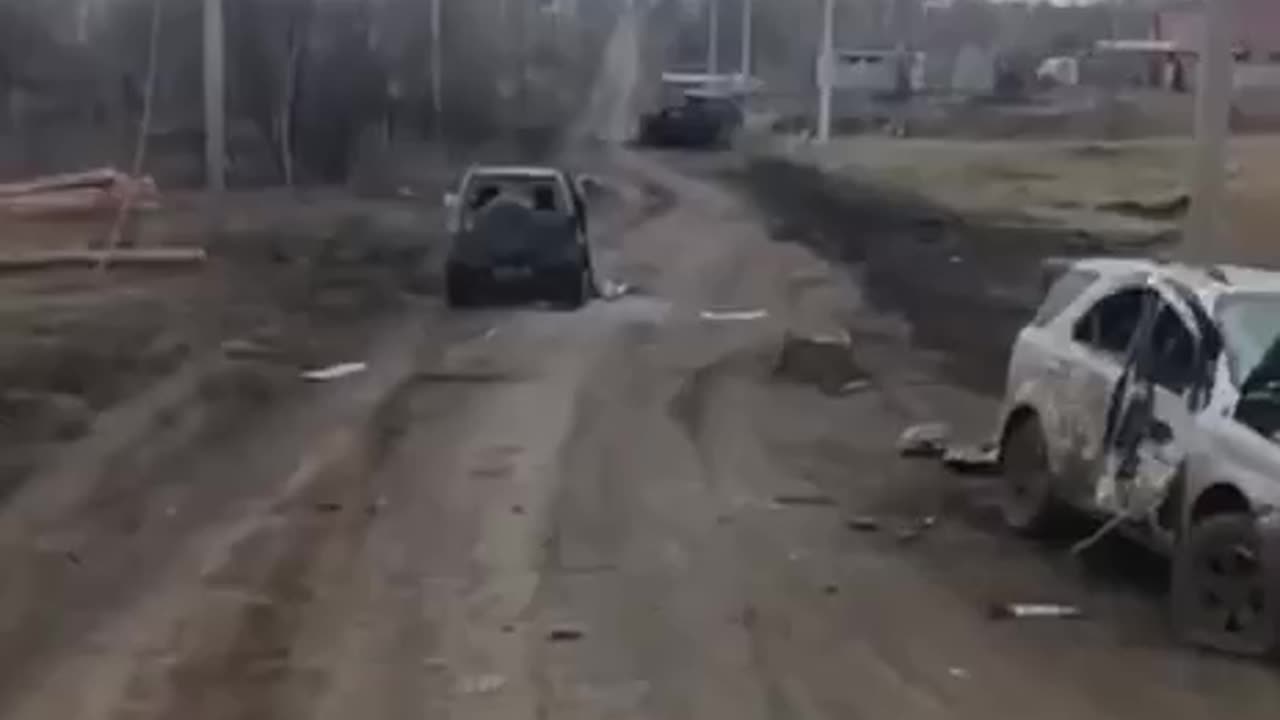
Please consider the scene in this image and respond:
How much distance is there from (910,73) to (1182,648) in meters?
106

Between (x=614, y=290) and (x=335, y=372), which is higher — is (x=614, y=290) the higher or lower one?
the lower one

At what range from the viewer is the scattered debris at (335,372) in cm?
2508

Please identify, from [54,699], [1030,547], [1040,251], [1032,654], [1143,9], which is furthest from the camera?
[1143,9]

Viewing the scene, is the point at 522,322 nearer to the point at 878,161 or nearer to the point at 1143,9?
the point at 878,161

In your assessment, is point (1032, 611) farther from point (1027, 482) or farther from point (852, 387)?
point (852, 387)

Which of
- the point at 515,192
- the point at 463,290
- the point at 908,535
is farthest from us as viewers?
the point at 515,192

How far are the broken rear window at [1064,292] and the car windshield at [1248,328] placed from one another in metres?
1.82

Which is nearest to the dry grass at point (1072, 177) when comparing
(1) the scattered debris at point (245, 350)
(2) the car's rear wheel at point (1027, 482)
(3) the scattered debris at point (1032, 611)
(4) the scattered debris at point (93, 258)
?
(1) the scattered debris at point (245, 350)

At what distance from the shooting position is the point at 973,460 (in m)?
18.7

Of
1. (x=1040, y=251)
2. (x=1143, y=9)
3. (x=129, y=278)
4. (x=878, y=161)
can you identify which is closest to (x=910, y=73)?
(x=1143, y=9)

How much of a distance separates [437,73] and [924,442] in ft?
172

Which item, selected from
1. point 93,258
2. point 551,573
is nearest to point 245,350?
point 93,258

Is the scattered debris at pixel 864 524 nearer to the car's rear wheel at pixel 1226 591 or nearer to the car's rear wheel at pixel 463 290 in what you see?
the car's rear wheel at pixel 1226 591

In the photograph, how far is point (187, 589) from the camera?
13.6 m
